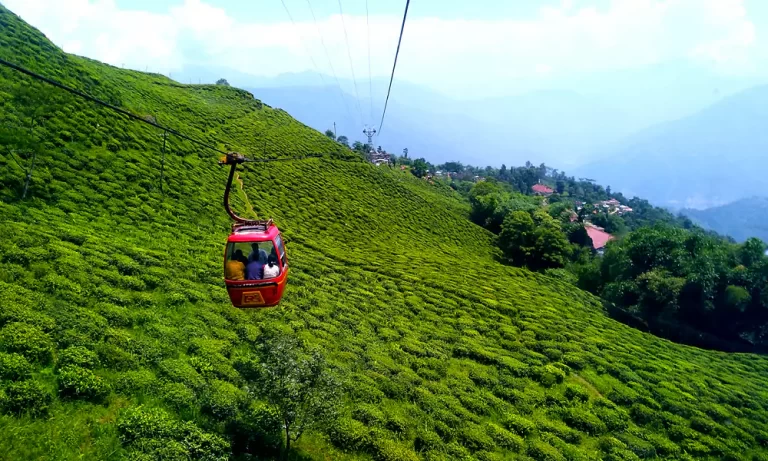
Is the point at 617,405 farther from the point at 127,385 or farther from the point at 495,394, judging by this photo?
the point at 127,385

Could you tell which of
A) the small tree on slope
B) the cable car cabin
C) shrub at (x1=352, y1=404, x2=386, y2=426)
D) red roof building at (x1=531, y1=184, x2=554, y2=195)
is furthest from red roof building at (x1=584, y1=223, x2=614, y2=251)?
the cable car cabin

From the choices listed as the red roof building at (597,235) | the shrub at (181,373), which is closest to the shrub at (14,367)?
the shrub at (181,373)

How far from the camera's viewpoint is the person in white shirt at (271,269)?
14695mm

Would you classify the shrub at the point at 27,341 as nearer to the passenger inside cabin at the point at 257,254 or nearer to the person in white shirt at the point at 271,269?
the passenger inside cabin at the point at 257,254

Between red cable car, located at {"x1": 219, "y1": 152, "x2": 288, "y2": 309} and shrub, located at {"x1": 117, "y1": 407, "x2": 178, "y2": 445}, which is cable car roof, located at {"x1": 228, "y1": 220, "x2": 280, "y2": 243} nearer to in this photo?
red cable car, located at {"x1": 219, "y1": 152, "x2": 288, "y2": 309}

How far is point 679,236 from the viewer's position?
5128 cm

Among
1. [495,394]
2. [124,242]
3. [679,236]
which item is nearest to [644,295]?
[679,236]

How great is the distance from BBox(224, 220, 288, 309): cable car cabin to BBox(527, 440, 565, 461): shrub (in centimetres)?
1307

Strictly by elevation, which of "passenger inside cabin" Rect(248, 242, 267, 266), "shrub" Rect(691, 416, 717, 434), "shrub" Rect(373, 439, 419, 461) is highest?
"passenger inside cabin" Rect(248, 242, 267, 266)

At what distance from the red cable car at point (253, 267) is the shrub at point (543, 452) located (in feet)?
Answer: 43.0

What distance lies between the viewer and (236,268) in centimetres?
1452

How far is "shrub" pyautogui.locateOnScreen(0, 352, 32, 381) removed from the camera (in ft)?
39.2

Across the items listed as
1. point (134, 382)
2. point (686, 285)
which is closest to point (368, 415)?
point (134, 382)

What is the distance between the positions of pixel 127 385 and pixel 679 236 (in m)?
57.8
